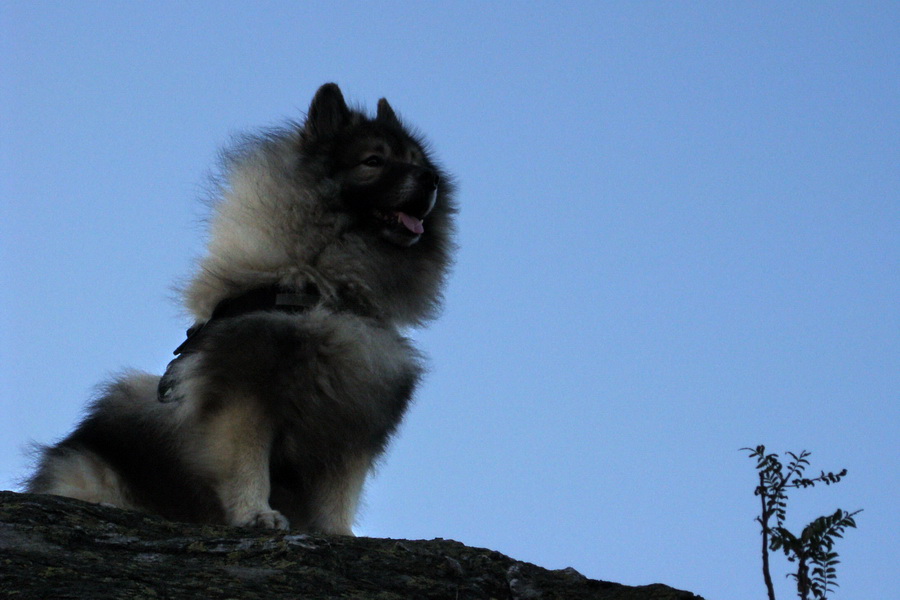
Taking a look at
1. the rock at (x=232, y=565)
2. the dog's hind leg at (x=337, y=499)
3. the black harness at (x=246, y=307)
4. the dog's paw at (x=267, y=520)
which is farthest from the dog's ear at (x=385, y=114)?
the rock at (x=232, y=565)

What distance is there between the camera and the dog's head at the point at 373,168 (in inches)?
225

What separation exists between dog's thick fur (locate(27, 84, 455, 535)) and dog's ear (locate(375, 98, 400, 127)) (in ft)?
0.65

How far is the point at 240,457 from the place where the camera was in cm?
470

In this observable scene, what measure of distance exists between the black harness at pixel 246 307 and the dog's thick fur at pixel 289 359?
19 millimetres

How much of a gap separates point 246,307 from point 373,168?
1169 millimetres

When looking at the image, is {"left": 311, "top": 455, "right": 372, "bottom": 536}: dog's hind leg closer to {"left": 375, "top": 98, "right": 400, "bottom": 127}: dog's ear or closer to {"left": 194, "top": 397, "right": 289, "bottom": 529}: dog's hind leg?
{"left": 194, "top": 397, "right": 289, "bottom": 529}: dog's hind leg

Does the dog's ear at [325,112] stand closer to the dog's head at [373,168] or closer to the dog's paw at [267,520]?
the dog's head at [373,168]

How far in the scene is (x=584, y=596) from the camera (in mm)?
3402

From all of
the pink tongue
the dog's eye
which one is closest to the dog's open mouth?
the pink tongue

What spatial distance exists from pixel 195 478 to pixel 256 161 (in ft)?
6.16

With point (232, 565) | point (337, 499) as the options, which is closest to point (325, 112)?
point (337, 499)

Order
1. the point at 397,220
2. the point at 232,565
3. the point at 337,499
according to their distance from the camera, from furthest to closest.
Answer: the point at 397,220 < the point at 337,499 < the point at 232,565

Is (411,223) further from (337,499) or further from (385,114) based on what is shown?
(337,499)

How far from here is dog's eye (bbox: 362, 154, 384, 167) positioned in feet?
19.0
